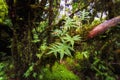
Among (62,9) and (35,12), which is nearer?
(35,12)

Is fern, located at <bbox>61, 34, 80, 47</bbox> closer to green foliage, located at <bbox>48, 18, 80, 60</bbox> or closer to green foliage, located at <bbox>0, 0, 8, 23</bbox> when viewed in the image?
green foliage, located at <bbox>48, 18, 80, 60</bbox>

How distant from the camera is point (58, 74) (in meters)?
5.21

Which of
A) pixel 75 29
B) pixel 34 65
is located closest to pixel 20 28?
pixel 34 65

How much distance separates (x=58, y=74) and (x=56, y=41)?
46.4 inches

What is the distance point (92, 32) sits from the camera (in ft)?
13.3

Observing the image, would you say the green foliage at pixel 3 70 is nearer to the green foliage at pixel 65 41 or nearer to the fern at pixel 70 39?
the green foliage at pixel 65 41

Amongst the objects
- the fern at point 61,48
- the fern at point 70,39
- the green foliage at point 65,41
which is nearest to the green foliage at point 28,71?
the green foliage at point 65,41

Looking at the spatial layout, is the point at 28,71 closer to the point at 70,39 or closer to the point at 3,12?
the point at 70,39

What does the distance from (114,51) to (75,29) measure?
1790 millimetres

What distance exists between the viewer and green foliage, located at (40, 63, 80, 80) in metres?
5.02

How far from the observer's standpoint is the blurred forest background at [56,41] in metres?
4.20

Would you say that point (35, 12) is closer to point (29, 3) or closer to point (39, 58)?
point (29, 3)

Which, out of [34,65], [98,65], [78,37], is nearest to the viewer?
[78,37]

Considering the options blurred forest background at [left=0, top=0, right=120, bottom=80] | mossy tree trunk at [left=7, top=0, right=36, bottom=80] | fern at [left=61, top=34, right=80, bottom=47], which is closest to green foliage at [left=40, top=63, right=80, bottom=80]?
blurred forest background at [left=0, top=0, right=120, bottom=80]
